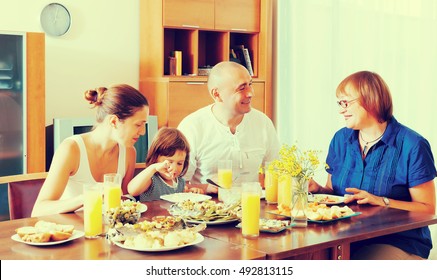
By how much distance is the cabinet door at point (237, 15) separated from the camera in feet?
16.3

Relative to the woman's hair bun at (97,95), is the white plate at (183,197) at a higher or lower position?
lower

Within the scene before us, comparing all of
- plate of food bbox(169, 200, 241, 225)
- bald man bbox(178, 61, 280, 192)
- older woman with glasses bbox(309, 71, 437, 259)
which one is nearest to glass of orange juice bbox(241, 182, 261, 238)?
plate of food bbox(169, 200, 241, 225)

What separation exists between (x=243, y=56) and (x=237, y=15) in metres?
0.33

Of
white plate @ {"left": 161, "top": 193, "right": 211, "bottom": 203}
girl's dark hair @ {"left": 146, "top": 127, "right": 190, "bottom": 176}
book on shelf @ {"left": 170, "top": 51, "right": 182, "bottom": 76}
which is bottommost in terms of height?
white plate @ {"left": 161, "top": 193, "right": 211, "bottom": 203}

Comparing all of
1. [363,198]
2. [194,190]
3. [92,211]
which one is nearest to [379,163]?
[363,198]

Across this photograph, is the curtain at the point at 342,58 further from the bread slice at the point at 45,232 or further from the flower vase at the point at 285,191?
the bread slice at the point at 45,232

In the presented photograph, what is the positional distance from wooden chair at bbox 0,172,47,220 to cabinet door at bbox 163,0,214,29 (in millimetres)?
2312

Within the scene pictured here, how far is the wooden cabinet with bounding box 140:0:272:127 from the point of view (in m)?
4.70

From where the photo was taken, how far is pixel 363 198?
2596mm

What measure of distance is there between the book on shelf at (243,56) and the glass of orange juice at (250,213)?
10.4ft

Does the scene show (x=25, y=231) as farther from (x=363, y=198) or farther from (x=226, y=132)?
(x=226, y=132)

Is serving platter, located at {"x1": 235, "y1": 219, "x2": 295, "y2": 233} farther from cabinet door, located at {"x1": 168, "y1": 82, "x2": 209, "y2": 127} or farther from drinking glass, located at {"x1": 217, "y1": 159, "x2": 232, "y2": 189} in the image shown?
cabinet door, located at {"x1": 168, "y1": 82, "x2": 209, "y2": 127}

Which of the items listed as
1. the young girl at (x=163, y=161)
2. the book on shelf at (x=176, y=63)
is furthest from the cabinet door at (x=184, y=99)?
the young girl at (x=163, y=161)
